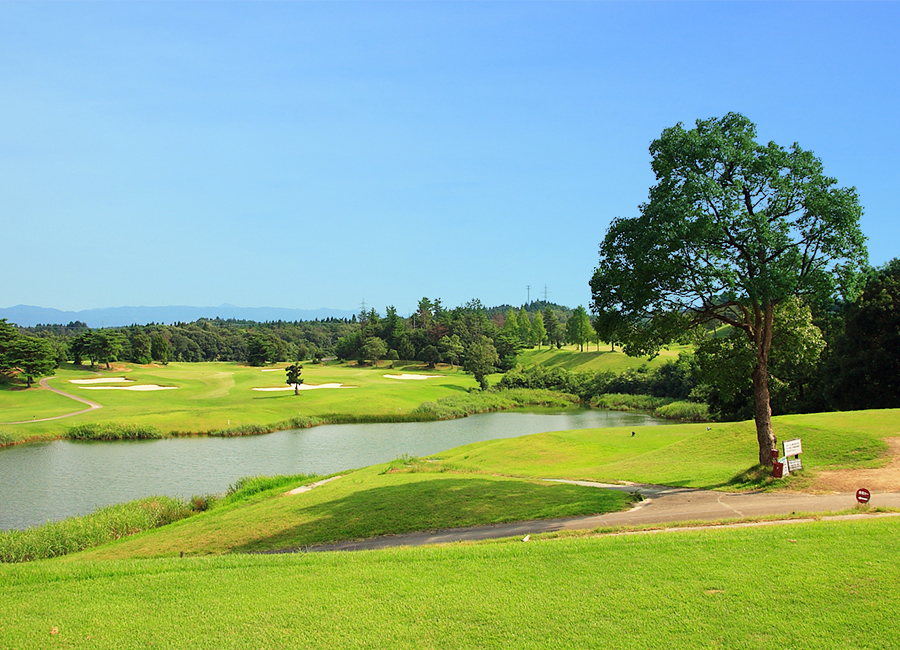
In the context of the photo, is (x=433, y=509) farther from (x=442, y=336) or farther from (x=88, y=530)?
(x=442, y=336)

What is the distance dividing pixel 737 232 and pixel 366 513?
1308 centimetres

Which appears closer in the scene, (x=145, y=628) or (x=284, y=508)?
(x=145, y=628)

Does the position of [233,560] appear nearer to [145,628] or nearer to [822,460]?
[145,628]

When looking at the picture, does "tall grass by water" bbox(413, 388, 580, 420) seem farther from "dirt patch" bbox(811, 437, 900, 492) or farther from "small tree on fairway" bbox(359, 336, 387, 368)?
"dirt patch" bbox(811, 437, 900, 492)

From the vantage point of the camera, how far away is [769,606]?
24.4ft

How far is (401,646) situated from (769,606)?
4.57m

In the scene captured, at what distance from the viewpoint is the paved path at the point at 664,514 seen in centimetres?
1374

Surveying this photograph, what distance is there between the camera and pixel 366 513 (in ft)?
55.3

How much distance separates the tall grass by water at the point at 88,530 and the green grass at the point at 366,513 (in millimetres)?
1575

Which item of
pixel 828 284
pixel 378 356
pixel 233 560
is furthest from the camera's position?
pixel 378 356

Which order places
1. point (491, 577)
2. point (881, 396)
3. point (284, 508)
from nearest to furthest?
point (491, 577), point (284, 508), point (881, 396)

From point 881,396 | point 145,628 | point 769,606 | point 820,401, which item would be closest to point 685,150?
point 769,606

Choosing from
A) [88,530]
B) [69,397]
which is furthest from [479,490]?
[69,397]

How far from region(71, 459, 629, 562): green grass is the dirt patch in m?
5.58
